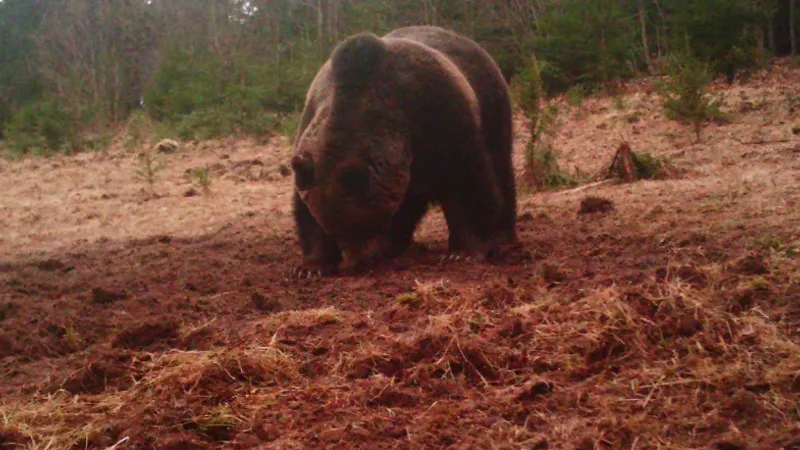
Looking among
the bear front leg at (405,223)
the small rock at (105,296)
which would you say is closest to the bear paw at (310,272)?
the bear front leg at (405,223)

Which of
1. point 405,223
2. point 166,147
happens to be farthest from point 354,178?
point 166,147

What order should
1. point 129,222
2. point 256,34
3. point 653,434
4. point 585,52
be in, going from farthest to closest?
1. point 256,34
2. point 585,52
3. point 129,222
4. point 653,434

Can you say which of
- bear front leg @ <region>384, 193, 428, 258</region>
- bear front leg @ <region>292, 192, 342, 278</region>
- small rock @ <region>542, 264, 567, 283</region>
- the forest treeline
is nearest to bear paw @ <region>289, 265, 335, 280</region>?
bear front leg @ <region>292, 192, 342, 278</region>

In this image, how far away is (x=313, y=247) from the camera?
18.7ft

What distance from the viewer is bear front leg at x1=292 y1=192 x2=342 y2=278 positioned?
554 centimetres

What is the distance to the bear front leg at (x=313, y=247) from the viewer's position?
218 inches

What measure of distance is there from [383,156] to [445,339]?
196cm

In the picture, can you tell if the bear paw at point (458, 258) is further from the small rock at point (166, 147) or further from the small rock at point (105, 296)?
the small rock at point (166, 147)

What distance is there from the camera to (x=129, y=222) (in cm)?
918

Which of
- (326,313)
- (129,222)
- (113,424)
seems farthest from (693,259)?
(129,222)

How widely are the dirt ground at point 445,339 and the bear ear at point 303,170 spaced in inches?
25.0

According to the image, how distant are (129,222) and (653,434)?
7732 millimetres

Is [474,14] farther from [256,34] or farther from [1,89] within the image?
[1,89]

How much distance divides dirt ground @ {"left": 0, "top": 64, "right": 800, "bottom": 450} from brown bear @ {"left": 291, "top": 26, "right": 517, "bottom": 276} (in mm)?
330
